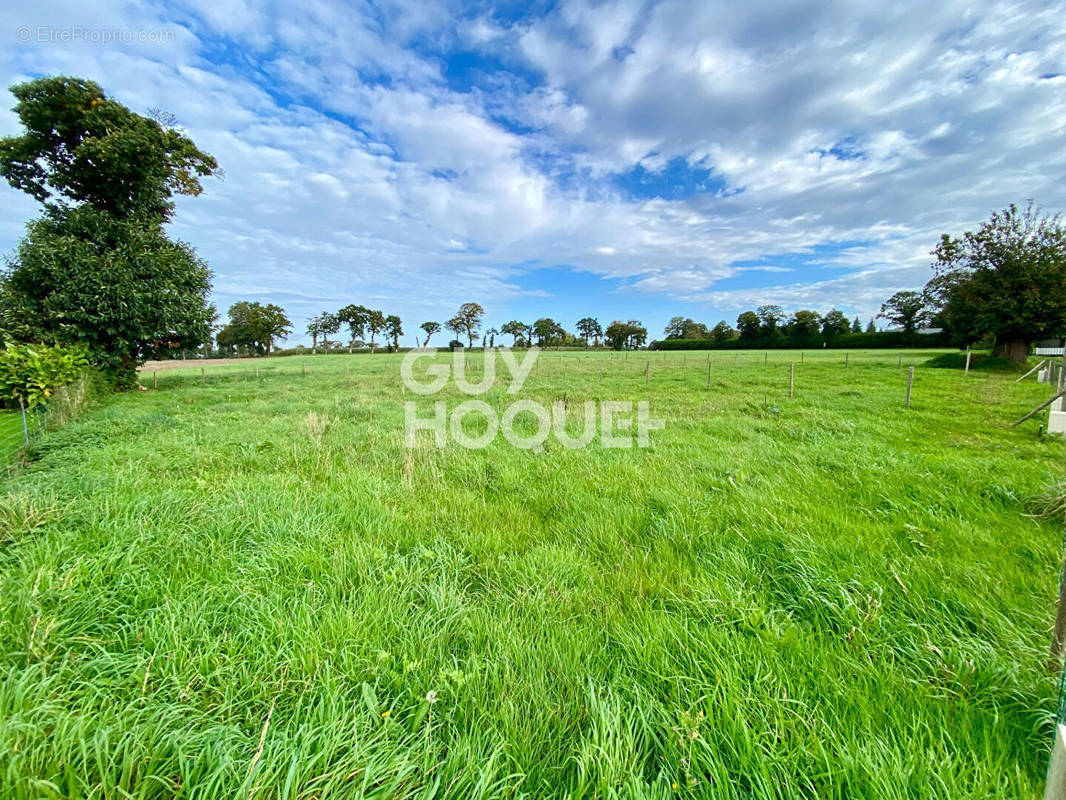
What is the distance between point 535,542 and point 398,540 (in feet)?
3.91

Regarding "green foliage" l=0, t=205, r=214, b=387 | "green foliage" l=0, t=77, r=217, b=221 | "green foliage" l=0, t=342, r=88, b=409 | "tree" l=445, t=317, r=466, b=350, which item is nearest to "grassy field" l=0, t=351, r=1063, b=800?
Answer: "green foliage" l=0, t=342, r=88, b=409

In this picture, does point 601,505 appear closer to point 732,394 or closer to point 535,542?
point 535,542

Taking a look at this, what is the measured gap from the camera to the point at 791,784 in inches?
54.7

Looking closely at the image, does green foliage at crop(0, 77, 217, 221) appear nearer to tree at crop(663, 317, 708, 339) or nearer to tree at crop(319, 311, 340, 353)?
tree at crop(319, 311, 340, 353)

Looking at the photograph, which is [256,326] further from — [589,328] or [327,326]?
[589,328]

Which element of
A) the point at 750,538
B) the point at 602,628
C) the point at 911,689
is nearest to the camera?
the point at 911,689

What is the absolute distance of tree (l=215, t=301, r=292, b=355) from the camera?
66.6 m

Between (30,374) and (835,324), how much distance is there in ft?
317

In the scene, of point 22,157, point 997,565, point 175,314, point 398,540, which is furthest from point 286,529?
point 22,157

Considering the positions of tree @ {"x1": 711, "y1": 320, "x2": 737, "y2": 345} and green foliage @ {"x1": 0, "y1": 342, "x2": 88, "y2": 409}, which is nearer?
green foliage @ {"x1": 0, "y1": 342, "x2": 88, "y2": 409}

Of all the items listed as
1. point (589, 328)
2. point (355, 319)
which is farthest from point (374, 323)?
point (589, 328)

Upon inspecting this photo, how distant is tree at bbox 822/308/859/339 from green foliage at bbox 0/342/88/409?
9164 centimetres

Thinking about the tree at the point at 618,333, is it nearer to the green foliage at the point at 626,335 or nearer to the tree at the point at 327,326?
the green foliage at the point at 626,335

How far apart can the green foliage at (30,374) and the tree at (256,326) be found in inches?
2595
